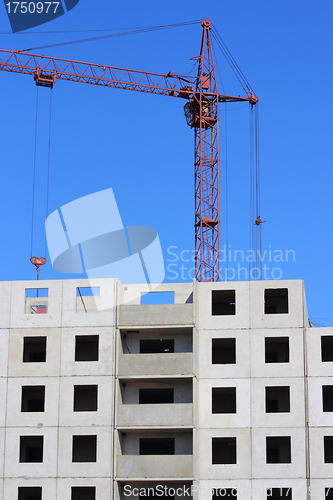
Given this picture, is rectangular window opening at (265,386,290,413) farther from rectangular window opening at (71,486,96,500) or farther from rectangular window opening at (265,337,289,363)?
rectangular window opening at (71,486,96,500)

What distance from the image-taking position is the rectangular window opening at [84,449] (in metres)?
55.1

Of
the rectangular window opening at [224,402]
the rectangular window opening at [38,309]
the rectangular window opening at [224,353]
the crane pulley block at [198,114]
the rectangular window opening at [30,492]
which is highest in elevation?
A: the crane pulley block at [198,114]

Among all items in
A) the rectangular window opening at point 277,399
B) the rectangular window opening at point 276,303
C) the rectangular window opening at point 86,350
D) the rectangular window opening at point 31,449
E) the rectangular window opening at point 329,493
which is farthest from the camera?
the rectangular window opening at point 276,303

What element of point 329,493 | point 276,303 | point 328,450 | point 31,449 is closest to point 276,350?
point 276,303

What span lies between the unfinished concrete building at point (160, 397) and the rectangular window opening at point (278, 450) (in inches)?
3.3

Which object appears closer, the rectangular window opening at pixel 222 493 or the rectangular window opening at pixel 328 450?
the rectangular window opening at pixel 222 493

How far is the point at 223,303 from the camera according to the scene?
2378 inches

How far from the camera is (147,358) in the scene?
5441 cm

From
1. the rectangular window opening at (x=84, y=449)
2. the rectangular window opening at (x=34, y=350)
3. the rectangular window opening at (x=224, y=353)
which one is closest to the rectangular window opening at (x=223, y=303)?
the rectangular window opening at (x=224, y=353)

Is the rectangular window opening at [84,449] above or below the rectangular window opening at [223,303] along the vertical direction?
below

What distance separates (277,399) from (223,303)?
27.4ft

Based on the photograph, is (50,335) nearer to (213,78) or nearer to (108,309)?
(108,309)

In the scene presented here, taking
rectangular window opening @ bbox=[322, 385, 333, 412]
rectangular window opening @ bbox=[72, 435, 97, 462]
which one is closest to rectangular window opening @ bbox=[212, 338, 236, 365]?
rectangular window opening @ bbox=[322, 385, 333, 412]

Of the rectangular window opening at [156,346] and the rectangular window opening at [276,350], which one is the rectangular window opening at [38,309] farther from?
the rectangular window opening at [276,350]
